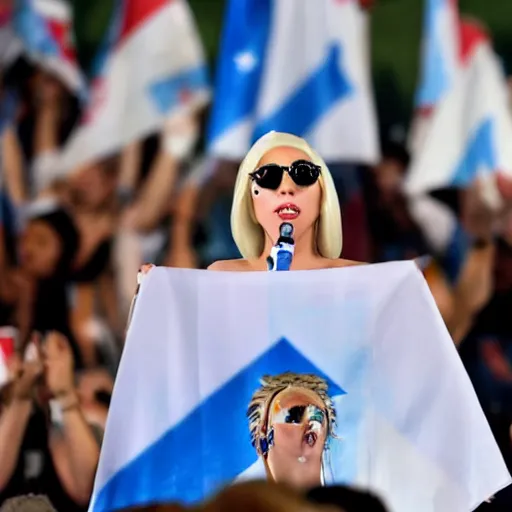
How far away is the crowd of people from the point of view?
3982 millimetres

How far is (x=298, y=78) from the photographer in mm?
4215

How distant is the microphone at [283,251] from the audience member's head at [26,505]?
0.69m

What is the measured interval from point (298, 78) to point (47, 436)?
7.67 ft

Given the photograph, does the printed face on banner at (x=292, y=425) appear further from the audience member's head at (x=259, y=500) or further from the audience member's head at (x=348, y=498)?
the audience member's head at (x=259, y=500)

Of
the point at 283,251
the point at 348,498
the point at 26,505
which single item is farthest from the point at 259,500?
the point at 26,505

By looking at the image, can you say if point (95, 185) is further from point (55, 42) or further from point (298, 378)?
point (298, 378)

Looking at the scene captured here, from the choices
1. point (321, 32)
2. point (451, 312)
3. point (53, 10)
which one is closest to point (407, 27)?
point (321, 32)

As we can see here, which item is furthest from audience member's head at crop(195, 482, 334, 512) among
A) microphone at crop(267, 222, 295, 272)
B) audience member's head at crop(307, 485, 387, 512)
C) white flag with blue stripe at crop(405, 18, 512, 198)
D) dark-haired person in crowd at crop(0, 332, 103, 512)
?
white flag with blue stripe at crop(405, 18, 512, 198)

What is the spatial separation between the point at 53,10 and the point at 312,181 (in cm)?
299

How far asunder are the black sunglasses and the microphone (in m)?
0.08

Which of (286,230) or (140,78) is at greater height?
(140,78)

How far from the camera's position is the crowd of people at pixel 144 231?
3982mm

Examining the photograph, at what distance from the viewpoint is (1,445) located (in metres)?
2.29

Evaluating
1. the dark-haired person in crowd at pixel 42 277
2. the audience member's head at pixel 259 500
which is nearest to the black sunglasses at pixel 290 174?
the audience member's head at pixel 259 500
